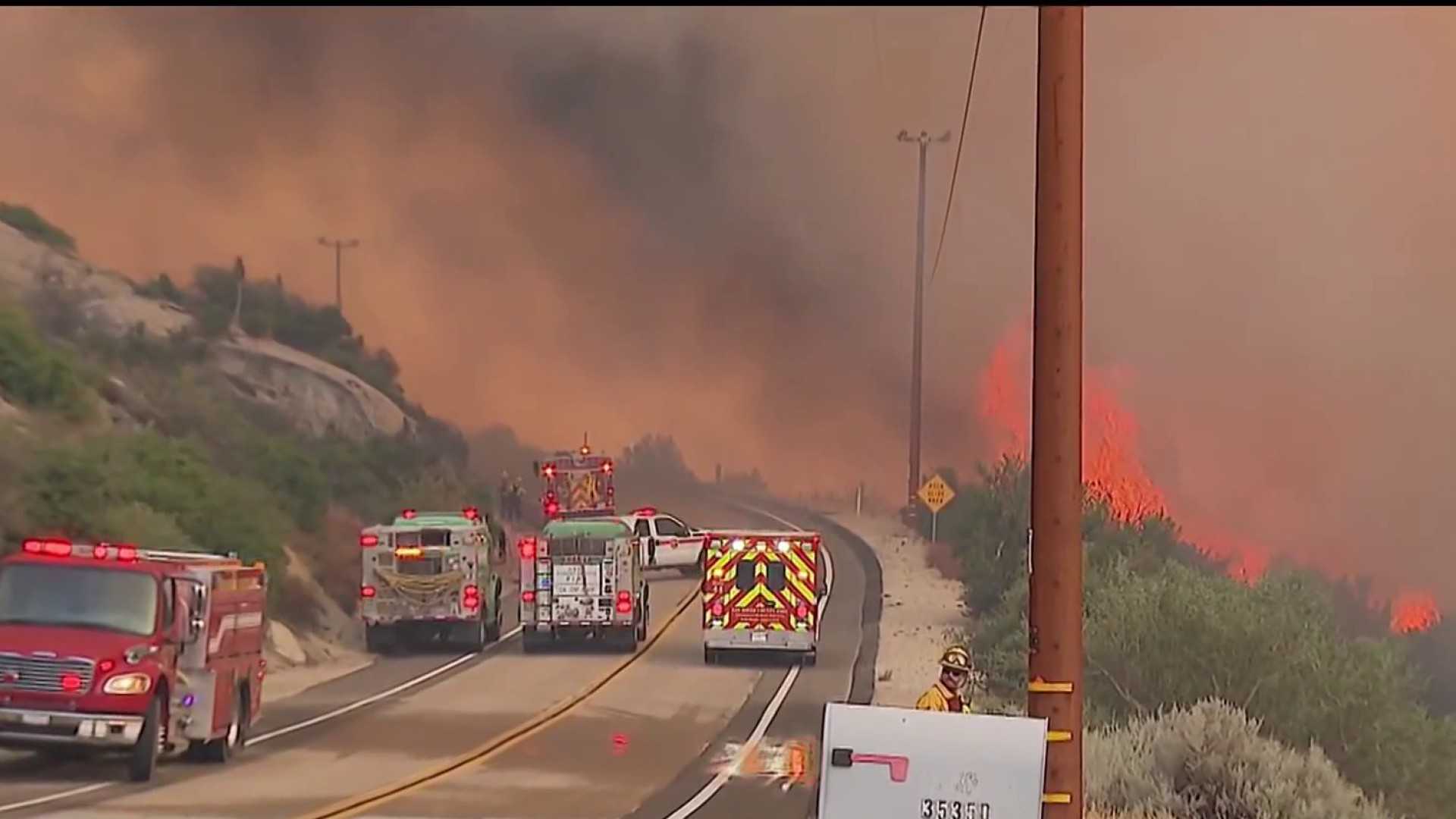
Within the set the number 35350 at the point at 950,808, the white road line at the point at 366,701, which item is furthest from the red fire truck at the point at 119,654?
the number 35350 at the point at 950,808

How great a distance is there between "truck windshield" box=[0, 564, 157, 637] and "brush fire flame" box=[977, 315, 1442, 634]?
768cm

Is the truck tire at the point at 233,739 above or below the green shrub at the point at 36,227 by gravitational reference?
below

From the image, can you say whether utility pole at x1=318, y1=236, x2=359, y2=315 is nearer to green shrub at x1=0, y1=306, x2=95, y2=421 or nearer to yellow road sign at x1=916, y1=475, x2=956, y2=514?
green shrub at x1=0, y1=306, x2=95, y2=421

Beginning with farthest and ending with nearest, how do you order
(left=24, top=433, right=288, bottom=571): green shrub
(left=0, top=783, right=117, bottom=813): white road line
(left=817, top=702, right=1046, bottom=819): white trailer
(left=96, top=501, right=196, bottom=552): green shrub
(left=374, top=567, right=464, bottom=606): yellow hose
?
(left=96, top=501, right=196, bottom=552): green shrub < (left=24, top=433, right=288, bottom=571): green shrub < (left=374, top=567, right=464, bottom=606): yellow hose < (left=0, top=783, right=117, bottom=813): white road line < (left=817, top=702, right=1046, bottom=819): white trailer

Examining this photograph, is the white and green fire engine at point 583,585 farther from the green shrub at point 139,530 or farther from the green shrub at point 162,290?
the green shrub at point 162,290

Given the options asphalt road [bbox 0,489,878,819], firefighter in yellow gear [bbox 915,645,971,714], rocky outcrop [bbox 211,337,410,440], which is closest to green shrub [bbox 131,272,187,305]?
rocky outcrop [bbox 211,337,410,440]

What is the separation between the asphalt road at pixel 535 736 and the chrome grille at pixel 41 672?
919mm

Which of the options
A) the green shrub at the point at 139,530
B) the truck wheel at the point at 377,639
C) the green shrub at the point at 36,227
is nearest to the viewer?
the truck wheel at the point at 377,639

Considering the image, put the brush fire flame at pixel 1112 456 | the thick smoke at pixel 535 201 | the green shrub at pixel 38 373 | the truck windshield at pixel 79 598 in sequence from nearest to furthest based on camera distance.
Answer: the truck windshield at pixel 79 598 < the brush fire flame at pixel 1112 456 < the thick smoke at pixel 535 201 < the green shrub at pixel 38 373

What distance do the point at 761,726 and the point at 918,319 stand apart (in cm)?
415

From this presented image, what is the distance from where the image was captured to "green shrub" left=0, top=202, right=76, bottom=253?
60.4 feet

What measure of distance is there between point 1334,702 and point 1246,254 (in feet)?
13.9

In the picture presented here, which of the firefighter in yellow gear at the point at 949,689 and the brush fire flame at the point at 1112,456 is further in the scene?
the brush fire flame at the point at 1112,456

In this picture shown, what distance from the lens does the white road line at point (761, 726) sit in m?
15.1
